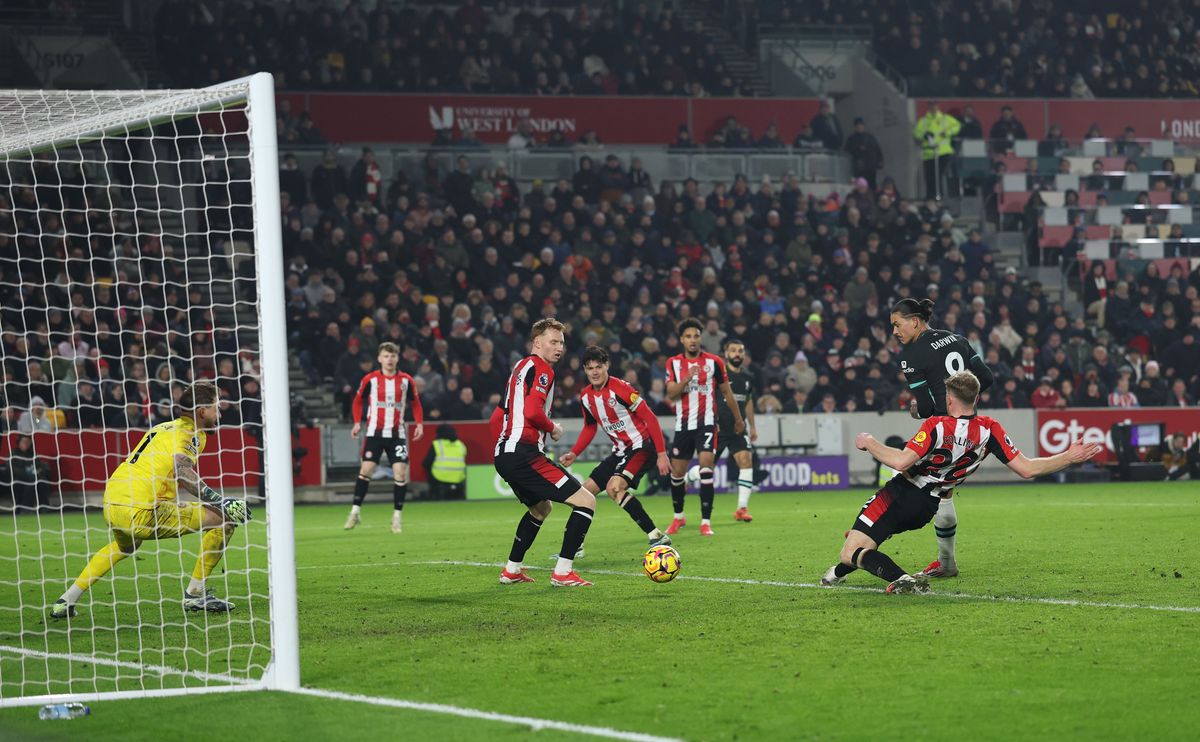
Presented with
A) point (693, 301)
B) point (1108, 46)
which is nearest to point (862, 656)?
point (693, 301)

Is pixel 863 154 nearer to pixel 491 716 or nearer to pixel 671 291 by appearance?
pixel 671 291

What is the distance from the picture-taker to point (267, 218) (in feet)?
24.3

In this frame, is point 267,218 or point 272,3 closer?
point 267,218

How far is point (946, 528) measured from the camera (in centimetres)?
1118

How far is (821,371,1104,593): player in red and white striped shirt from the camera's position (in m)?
10.1

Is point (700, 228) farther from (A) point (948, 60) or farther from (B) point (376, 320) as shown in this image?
(A) point (948, 60)

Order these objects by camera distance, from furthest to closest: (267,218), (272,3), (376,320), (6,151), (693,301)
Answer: (272,3)
(693,301)
(376,320)
(6,151)
(267,218)

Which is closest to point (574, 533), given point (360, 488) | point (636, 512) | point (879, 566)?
point (636, 512)

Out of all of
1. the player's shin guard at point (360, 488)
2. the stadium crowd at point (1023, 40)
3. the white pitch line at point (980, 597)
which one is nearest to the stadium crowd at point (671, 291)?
the player's shin guard at point (360, 488)

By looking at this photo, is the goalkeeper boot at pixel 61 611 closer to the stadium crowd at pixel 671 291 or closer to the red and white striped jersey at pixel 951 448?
the red and white striped jersey at pixel 951 448

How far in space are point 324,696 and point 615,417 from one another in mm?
7455

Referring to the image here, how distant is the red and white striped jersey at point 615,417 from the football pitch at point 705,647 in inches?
42.7

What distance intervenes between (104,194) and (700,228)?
456 inches

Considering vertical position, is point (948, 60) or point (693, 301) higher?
point (948, 60)
